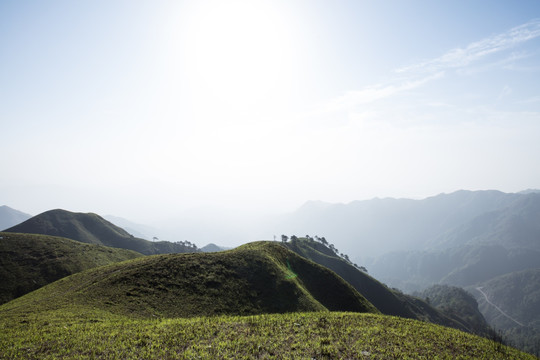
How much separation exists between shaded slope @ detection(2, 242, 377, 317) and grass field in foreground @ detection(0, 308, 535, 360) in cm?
1081

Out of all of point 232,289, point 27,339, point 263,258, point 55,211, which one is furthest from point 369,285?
point 55,211

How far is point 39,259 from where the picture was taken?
3184 inches

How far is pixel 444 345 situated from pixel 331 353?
11.4m

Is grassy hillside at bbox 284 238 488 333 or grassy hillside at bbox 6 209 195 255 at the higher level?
grassy hillside at bbox 6 209 195 255

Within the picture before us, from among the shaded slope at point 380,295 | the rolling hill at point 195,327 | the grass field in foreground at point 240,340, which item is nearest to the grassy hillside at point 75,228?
the shaded slope at point 380,295

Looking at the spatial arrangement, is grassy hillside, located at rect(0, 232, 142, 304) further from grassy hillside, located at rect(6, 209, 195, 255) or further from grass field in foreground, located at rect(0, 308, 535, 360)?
grassy hillside, located at rect(6, 209, 195, 255)

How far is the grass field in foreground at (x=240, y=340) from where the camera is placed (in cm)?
2002

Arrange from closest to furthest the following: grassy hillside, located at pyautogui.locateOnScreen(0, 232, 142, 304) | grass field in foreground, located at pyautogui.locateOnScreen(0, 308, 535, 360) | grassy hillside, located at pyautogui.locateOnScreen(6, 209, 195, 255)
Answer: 1. grass field in foreground, located at pyautogui.locateOnScreen(0, 308, 535, 360)
2. grassy hillside, located at pyautogui.locateOnScreen(0, 232, 142, 304)
3. grassy hillside, located at pyautogui.locateOnScreen(6, 209, 195, 255)

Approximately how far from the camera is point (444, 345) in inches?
918

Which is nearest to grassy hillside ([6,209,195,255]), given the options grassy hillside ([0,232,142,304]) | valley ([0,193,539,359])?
grassy hillside ([0,232,142,304])

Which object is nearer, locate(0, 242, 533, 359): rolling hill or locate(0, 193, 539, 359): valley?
locate(0, 242, 533, 359): rolling hill

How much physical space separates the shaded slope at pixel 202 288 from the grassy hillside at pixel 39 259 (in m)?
29.0

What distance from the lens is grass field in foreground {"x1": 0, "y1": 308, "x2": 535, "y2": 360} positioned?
2002 centimetres

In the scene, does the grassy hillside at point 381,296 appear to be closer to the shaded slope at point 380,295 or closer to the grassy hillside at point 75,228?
the shaded slope at point 380,295
